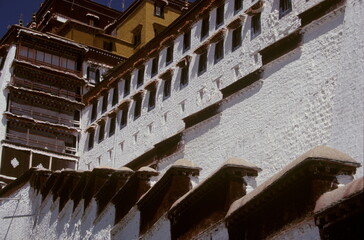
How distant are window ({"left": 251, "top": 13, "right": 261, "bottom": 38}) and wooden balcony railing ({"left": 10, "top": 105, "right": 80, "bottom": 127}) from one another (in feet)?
63.7

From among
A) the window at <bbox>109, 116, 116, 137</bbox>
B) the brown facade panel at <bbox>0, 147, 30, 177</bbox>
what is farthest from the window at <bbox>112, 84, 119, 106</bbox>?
the brown facade panel at <bbox>0, 147, 30, 177</bbox>

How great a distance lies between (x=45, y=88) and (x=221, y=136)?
21715mm

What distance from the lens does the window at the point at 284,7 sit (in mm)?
24375

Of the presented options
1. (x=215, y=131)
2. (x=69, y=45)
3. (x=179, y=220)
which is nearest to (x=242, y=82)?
(x=215, y=131)

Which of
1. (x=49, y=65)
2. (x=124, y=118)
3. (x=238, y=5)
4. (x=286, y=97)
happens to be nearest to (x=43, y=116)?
(x=49, y=65)

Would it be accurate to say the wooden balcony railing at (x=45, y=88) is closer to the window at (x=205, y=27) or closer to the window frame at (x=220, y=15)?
the window at (x=205, y=27)

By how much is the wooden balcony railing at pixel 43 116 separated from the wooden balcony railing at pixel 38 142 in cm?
140

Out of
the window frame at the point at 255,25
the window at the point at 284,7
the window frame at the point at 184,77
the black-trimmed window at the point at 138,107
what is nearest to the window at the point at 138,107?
the black-trimmed window at the point at 138,107

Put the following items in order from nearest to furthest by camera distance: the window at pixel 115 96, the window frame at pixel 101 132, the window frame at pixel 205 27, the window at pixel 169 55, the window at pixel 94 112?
the window frame at pixel 205 27, the window at pixel 169 55, the window at pixel 115 96, the window frame at pixel 101 132, the window at pixel 94 112

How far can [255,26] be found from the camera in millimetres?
26516

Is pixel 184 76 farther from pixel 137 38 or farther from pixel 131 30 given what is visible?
pixel 131 30

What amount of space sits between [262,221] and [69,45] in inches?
1383

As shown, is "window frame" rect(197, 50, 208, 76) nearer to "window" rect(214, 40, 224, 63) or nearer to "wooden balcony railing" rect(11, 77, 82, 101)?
"window" rect(214, 40, 224, 63)

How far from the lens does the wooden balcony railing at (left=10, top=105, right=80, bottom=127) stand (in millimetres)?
40625
